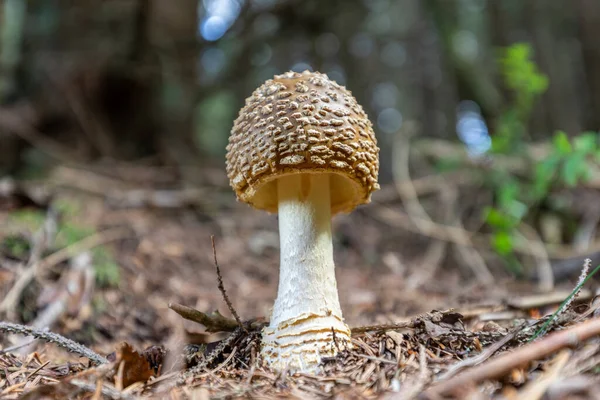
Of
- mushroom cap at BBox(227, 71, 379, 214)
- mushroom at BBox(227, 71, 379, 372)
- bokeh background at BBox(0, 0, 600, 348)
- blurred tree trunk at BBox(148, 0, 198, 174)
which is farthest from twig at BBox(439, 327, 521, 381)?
blurred tree trunk at BBox(148, 0, 198, 174)

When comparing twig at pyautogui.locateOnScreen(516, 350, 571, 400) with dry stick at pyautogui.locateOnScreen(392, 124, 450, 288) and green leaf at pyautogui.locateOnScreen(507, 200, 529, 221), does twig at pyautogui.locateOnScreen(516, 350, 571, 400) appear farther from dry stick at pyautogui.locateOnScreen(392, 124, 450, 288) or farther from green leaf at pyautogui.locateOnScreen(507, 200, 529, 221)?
green leaf at pyautogui.locateOnScreen(507, 200, 529, 221)

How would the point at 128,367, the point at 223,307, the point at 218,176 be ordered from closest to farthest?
the point at 128,367, the point at 223,307, the point at 218,176

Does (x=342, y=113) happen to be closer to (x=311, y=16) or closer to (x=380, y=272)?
(x=380, y=272)

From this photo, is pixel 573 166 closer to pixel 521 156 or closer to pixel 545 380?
pixel 521 156

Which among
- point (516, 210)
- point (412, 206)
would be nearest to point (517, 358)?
point (516, 210)

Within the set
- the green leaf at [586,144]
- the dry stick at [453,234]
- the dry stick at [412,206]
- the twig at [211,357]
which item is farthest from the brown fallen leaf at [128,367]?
the dry stick at [453,234]

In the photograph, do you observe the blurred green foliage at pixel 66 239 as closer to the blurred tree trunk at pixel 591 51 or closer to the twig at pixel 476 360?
the twig at pixel 476 360

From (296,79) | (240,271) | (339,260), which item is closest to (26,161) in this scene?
(240,271)
